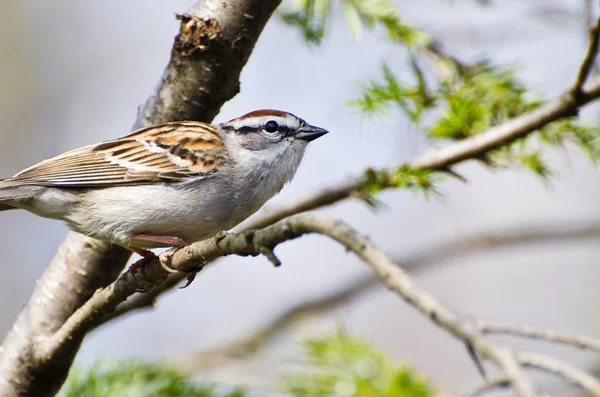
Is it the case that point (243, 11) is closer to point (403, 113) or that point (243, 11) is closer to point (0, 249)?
point (403, 113)

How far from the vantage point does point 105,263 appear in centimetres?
266

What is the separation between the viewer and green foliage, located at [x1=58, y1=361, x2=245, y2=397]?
267cm

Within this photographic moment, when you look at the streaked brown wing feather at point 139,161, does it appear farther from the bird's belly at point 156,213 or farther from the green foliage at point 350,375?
the green foliage at point 350,375

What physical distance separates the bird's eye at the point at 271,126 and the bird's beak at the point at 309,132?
4.6 inches

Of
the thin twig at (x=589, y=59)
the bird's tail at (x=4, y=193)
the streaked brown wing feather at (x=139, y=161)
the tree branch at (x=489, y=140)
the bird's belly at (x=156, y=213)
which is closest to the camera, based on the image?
the thin twig at (x=589, y=59)

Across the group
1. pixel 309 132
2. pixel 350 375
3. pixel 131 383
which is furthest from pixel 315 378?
pixel 309 132

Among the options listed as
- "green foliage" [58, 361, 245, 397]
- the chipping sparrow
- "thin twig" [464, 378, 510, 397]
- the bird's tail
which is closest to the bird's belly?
the chipping sparrow

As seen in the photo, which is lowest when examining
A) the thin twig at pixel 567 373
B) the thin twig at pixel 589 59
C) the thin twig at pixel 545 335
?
the thin twig at pixel 567 373

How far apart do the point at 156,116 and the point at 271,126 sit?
31.8 inches

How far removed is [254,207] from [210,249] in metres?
1.19

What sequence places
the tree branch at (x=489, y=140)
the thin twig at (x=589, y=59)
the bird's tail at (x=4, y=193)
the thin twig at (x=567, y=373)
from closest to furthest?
the thin twig at (x=567, y=373) → the thin twig at (x=589, y=59) → the tree branch at (x=489, y=140) → the bird's tail at (x=4, y=193)

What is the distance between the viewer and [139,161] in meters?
3.12

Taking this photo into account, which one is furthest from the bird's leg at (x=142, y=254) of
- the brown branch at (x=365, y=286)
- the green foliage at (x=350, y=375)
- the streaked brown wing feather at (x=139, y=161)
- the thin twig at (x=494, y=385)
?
the thin twig at (x=494, y=385)

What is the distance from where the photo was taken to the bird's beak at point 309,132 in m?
3.27
